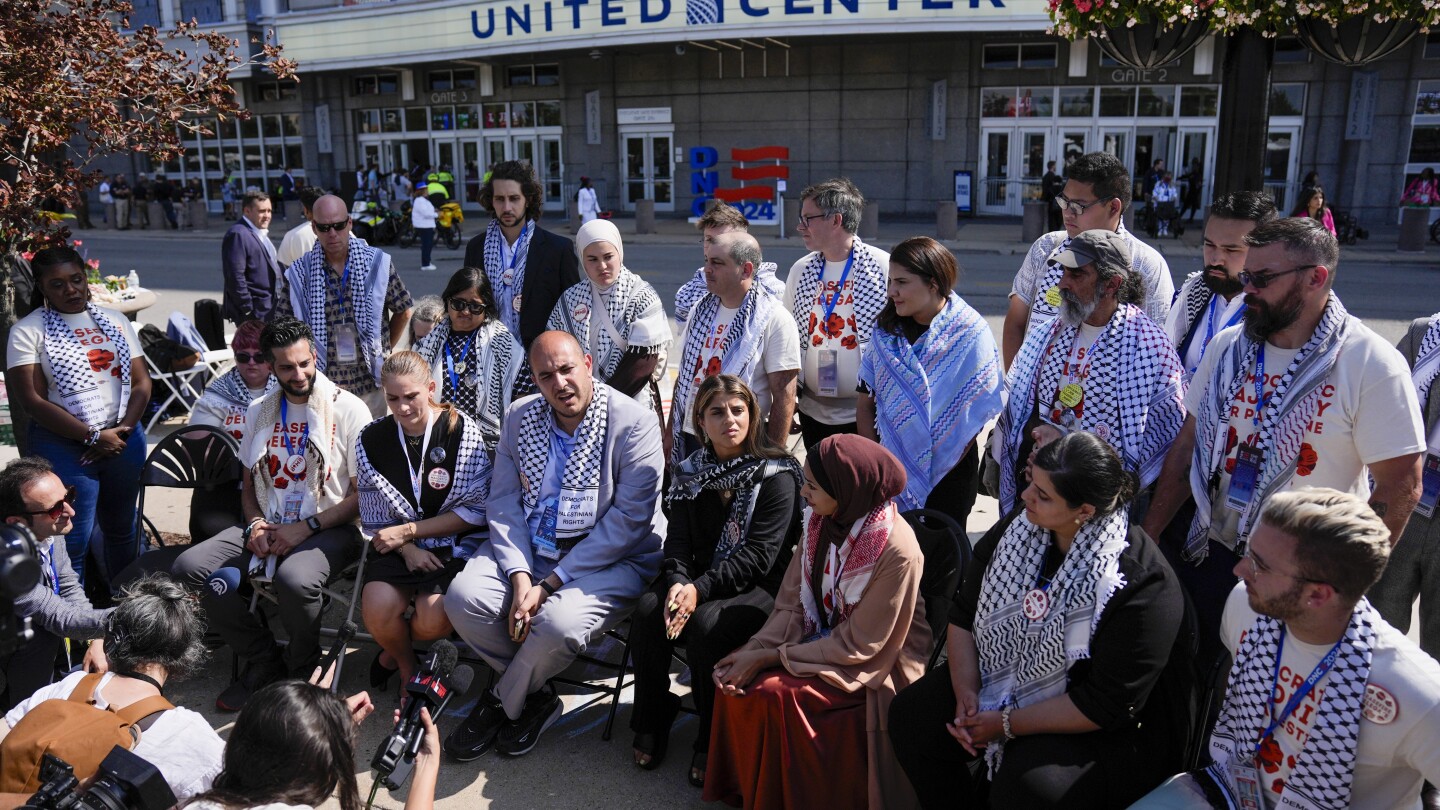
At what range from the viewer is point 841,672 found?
133 inches

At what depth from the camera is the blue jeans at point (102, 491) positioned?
16.3ft

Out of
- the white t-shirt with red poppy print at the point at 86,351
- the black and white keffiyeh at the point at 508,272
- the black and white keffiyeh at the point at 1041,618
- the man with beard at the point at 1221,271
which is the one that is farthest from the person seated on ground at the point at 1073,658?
the white t-shirt with red poppy print at the point at 86,351

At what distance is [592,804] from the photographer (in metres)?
3.67

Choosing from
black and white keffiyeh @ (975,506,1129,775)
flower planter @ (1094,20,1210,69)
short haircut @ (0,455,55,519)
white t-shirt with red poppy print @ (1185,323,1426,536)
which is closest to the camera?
black and white keffiyeh @ (975,506,1129,775)

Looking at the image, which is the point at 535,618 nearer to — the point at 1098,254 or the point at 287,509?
the point at 287,509

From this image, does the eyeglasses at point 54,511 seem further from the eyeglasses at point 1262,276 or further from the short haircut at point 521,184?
the eyeglasses at point 1262,276

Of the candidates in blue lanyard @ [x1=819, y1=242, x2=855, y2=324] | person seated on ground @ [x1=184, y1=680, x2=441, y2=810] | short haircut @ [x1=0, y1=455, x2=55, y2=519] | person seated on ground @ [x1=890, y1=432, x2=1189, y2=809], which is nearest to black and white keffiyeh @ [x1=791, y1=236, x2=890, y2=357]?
blue lanyard @ [x1=819, y1=242, x2=855, y2=324]

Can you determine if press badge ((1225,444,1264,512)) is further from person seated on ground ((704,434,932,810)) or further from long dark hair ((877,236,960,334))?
long dark hair ((877,236,960,334))

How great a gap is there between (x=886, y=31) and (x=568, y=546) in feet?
68.1

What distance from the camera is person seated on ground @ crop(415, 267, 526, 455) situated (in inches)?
208

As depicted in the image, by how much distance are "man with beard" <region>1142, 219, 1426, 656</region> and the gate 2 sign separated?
20.5 metres

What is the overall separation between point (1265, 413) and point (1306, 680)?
1.02 meters

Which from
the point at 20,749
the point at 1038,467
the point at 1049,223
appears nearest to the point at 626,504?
the point at 1038,467

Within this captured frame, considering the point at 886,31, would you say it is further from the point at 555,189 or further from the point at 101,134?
the point at 101,134
